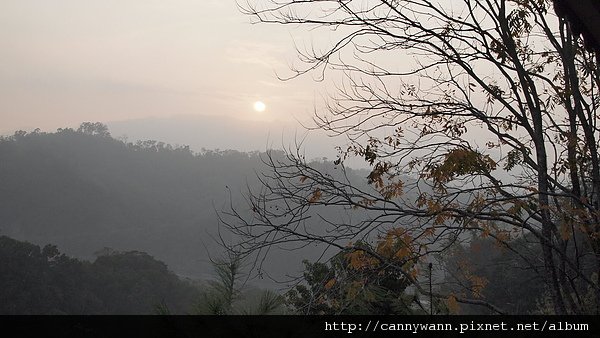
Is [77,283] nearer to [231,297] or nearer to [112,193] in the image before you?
[231,297]

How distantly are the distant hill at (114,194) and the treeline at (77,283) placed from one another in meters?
27.4

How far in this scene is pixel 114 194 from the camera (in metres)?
88.5

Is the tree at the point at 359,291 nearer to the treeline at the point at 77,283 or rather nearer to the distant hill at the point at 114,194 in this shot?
the treeline at the point at 77,283

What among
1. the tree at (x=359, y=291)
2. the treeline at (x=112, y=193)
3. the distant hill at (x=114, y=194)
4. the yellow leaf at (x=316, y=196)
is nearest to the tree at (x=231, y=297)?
the tree at (x=359, y=291)

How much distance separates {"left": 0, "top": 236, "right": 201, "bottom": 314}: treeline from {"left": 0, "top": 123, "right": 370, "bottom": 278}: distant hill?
2738 cm

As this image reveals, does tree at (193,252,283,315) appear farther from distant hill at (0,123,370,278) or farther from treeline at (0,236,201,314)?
distant hill at (0,123,370,278)

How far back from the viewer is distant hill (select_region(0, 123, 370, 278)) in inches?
3081

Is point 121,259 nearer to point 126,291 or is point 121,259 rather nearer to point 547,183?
point 126,291

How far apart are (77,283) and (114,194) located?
55.3 m

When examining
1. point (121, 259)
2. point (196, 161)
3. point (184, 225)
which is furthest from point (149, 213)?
point (121, 259)

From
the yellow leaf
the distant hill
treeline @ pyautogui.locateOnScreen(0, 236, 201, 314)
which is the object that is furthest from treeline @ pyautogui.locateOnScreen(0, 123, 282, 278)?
the yellow leaf

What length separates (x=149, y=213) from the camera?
8888 centimetres

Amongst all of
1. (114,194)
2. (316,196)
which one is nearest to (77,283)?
(316,196)

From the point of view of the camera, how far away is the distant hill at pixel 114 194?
3081 inches
